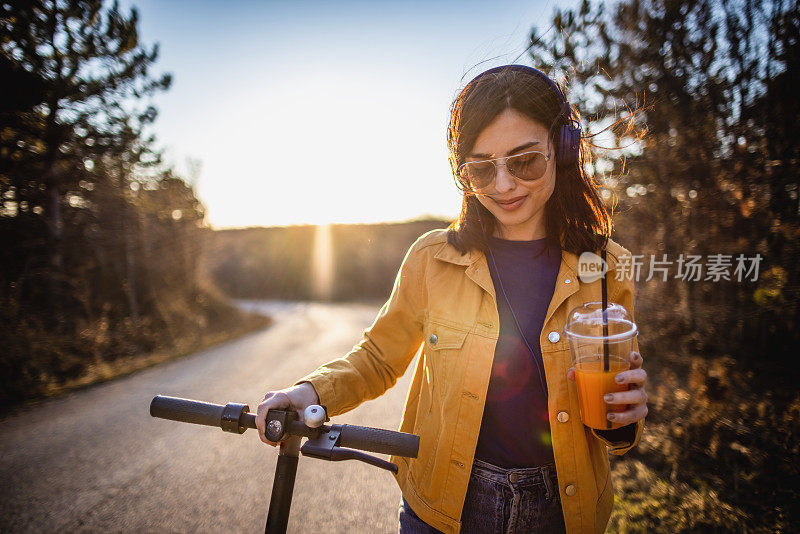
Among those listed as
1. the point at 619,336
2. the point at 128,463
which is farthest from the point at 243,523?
Answer: the point at 619,336

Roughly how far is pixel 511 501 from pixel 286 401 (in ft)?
2.96

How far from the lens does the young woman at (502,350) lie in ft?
4.84

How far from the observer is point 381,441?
1.10 m

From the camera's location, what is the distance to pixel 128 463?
4301 mm

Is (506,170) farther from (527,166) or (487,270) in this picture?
(487,270)

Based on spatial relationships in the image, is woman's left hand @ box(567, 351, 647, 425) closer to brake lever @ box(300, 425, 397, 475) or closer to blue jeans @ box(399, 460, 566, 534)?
blue jeans @ box(399, 460, 566, 534)

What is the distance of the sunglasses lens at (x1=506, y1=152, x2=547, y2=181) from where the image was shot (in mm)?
1534

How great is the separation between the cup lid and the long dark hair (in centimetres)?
26

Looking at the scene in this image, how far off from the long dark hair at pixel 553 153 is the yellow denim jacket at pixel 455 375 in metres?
0.09

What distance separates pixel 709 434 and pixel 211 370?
8008 mm

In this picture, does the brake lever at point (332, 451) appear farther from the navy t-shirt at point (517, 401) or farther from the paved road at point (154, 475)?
the paved road at point (154, 475)

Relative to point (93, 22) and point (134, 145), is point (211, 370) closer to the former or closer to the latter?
point (134, 145)

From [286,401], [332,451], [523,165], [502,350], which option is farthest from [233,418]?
[523,165]

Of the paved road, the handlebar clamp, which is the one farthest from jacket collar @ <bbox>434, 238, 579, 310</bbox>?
the paved road
